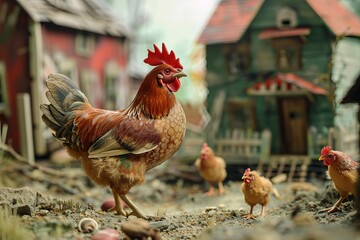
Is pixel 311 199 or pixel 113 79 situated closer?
pixel 311 199

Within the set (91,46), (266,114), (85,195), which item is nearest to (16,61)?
(91,46)

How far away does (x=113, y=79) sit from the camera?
12875 mm

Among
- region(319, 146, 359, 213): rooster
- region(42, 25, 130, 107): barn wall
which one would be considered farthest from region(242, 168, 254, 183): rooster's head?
region(42, 25, 130, 107): barn wall

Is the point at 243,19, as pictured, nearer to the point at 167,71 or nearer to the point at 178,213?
the point at 178,213

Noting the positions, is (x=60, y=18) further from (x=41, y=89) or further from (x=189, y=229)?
(x=189, y=229)

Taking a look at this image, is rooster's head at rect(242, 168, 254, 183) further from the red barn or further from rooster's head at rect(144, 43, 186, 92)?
the red barn

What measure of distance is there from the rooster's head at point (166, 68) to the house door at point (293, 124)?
5.21m

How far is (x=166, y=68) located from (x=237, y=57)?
572 cm

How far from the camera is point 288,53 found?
9914 mm

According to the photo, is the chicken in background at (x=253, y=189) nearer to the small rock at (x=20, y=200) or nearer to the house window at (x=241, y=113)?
the small rock at (x=20, y=200)

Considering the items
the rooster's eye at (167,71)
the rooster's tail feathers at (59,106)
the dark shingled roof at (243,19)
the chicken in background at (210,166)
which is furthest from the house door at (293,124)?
the rooster's tail feathers at (59,106)

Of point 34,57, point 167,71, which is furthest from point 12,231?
point 34,57

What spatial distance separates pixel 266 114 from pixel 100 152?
597 centimetres

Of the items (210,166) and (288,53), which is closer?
(210,166)
